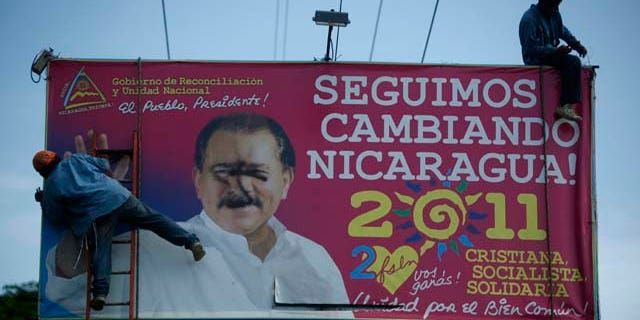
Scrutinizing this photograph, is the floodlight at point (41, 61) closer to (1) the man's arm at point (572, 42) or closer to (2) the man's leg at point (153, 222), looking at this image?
(2) the man's leg at point (153, 222)

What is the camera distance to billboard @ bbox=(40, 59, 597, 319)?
35.7 ft

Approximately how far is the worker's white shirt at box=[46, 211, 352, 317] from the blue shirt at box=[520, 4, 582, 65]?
10.5 ft

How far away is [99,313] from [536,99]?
→ 5.15 meters

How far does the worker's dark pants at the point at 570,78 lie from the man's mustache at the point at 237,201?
11.4ft

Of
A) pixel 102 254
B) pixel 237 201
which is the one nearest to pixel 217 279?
pixel 237 201

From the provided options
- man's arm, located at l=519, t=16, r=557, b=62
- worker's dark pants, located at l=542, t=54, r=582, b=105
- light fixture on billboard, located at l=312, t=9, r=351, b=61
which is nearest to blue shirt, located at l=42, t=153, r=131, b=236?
light fixture on billboard, located at l=312, t=9, r=351, b=61

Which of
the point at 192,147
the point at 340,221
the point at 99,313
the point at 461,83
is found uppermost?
the point at 461,83

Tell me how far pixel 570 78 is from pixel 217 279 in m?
4.32

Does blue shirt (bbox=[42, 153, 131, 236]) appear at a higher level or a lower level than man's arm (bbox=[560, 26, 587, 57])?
lower

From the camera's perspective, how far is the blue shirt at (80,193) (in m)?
10.3

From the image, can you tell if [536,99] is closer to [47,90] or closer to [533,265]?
[533,265]

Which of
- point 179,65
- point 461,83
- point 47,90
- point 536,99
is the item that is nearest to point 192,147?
point 179,65

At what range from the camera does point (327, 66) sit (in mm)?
11398

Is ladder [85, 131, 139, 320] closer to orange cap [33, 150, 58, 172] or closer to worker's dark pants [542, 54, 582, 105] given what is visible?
orange cap [33, 150, 58, 172]
